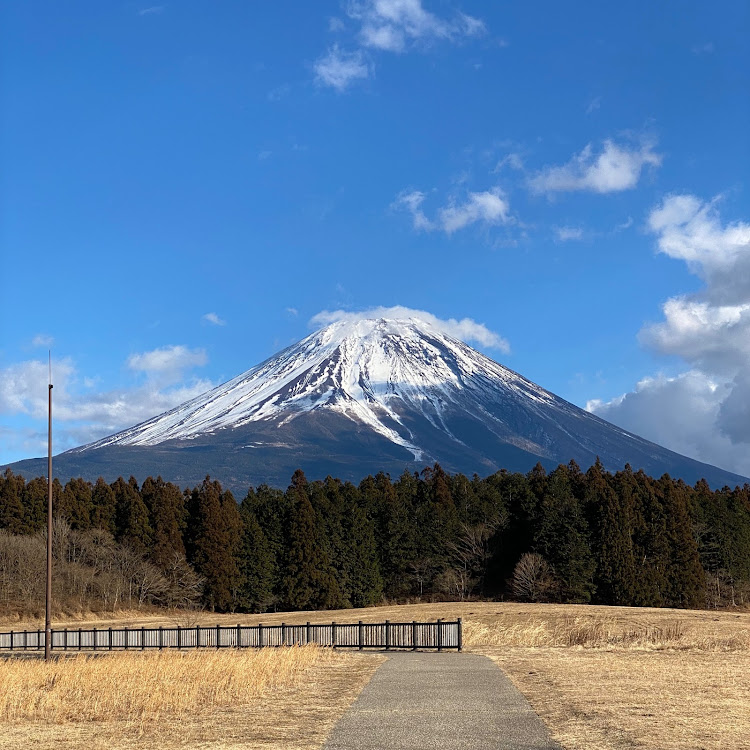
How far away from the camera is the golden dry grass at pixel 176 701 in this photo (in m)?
14.2

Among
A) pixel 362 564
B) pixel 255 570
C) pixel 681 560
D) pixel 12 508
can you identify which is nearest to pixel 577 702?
pixel 255 570

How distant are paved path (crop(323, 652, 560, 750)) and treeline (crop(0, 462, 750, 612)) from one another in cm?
5669

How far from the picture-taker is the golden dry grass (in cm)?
1416

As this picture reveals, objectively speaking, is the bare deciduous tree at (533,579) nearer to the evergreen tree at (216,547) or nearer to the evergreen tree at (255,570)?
the evergreen tree at (255,570)

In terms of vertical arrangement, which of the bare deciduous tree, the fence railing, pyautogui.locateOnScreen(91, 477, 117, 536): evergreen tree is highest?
pyautogui.locateOnScreen(91, 477, 117, 536): evergreen tree

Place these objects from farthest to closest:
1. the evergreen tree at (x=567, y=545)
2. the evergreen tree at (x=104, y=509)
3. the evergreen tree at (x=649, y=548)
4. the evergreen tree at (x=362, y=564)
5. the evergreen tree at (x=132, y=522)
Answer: the evergreen tree at (x=104, y=509)
the evergreen tree at (x=362, y=564)
the evergreen tree at (x=132, y=522)
the evergreen tree at (x=567, y=545)
the evergreen tree at (x=649, y=548)

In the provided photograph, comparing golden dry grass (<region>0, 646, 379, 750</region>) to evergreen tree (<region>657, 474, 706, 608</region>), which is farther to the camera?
evergreen tree (<region>657, 474, 706, 608</region>)

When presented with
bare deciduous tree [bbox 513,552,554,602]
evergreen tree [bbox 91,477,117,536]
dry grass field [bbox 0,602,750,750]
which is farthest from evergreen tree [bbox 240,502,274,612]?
dry grass field [bbox 0,602,750,750]

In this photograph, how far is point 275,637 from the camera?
36.8m

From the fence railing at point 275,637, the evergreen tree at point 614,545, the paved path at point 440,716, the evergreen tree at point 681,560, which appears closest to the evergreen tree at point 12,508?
the fence railing at point 275,637

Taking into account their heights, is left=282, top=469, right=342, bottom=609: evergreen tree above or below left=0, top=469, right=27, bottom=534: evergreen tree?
Result: below

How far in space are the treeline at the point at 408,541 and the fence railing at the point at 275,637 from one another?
32.9m

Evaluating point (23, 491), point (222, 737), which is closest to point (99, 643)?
point (222, 737)

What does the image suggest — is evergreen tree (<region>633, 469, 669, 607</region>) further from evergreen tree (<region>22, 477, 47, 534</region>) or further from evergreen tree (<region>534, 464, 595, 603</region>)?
evergreen tree (<region>22, 477, 47, 534</region>)
